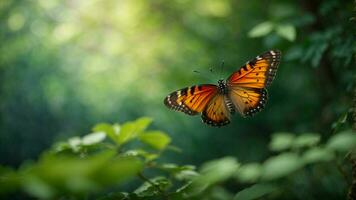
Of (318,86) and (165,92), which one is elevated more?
(165,92)

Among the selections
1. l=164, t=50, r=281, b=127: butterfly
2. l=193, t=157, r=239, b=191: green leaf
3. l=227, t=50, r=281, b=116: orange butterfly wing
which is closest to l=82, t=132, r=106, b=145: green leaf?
l=164, t=50, r=281, b=127: butterfly

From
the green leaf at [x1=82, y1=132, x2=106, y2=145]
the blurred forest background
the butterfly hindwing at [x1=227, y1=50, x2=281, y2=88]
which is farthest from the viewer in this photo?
the blurred forest background

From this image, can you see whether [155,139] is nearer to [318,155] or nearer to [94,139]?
[94,139]

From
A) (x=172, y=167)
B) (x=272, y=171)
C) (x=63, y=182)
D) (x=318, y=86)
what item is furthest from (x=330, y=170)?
(x=63, y=182)

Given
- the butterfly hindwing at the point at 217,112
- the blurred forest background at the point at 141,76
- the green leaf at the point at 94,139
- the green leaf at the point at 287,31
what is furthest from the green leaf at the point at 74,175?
the blurred forest background at the point at 141,76

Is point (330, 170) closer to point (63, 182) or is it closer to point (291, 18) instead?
point (291, 18)

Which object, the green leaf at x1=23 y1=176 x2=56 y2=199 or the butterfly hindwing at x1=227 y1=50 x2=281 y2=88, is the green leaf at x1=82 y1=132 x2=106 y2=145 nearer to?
the butterfly hindwing at x1=227 y1=50 x2=281 y2=88
